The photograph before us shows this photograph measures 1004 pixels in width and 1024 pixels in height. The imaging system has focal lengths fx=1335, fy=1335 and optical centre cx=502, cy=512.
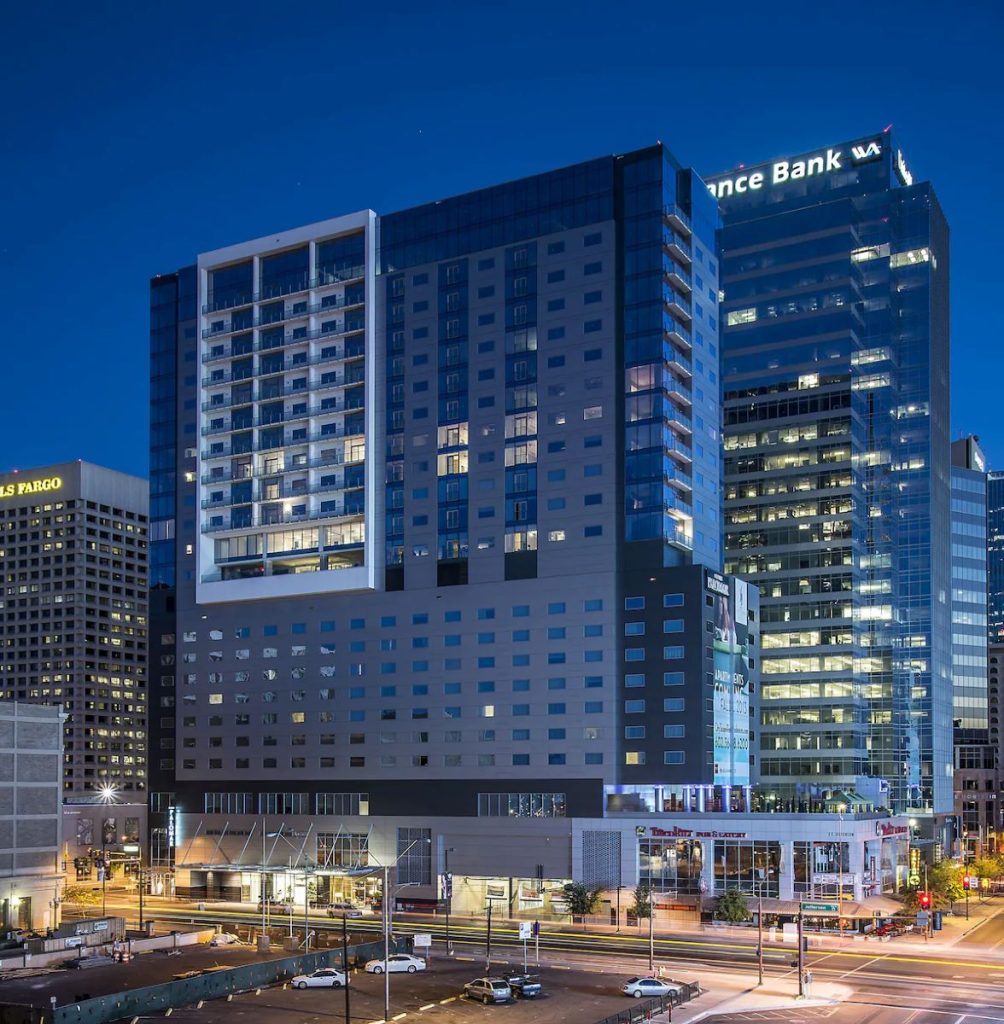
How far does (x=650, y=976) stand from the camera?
94.1 meters

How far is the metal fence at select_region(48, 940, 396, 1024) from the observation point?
259 feet

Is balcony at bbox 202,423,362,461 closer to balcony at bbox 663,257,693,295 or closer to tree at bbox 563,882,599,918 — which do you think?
balcony at bbox 663,257,693,295

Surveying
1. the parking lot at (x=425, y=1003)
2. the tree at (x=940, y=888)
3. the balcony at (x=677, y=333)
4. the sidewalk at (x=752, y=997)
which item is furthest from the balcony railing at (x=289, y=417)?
the sidewalk at (x=752, y=997)

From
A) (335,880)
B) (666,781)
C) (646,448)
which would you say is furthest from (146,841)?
(646,448)

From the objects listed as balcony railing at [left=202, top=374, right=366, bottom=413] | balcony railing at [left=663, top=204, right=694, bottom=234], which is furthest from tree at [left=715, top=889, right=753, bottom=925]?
balcony railing at [left=202, top=374, right=366, bottom=413]

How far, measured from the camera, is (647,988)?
89188 mm

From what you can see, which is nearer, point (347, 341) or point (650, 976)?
point (650, 976)

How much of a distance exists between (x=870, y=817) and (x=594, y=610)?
127 feet

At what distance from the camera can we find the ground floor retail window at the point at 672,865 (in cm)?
14412

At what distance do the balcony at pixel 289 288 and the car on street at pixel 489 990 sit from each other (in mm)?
107925

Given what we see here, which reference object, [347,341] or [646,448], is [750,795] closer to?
[646,448]

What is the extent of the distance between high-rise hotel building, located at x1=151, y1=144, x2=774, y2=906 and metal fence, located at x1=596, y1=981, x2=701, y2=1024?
55.7 metres

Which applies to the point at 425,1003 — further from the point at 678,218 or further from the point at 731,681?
the point at 678,218

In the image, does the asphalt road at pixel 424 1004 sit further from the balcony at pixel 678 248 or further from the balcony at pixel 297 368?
the balcony at pixel 297 368
